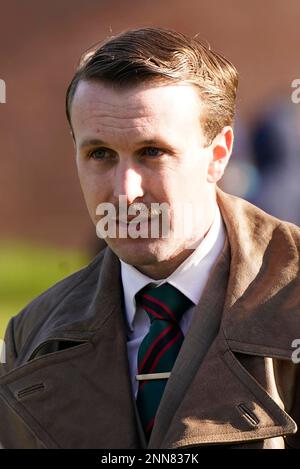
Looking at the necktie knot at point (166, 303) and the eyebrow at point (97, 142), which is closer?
the eyebrow at point (97, 142)

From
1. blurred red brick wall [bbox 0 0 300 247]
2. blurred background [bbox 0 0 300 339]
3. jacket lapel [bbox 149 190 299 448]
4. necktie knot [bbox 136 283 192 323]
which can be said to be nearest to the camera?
jacket lapel [bbox 149 190 299 448]

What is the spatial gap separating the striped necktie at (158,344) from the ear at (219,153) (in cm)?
35

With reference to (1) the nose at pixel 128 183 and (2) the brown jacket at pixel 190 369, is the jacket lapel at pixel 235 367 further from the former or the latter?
(1) the nose at pixel 128 183

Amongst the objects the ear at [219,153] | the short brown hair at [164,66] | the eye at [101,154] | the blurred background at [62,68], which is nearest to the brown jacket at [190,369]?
the ear at [219,153]

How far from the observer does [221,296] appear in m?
2.66

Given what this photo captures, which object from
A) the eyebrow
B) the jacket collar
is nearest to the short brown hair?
the eyebrow

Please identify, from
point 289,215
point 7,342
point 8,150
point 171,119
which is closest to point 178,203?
point 171,119

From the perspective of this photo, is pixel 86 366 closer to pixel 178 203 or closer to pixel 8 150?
pixel 178 203

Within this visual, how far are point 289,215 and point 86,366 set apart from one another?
5.26m

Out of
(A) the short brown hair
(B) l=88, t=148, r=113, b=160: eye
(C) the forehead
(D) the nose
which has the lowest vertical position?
(D) the nose

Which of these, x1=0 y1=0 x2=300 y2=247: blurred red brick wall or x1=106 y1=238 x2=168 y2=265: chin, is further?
x1=0 y1=0 x2=300 y2=247: blurred red brick wall

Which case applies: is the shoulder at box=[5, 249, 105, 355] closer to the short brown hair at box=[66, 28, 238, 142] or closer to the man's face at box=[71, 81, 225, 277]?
the man's face at box=[71, 81, 225, 277]

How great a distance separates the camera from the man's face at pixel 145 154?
8.41ft

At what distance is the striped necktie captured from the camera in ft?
8.55
